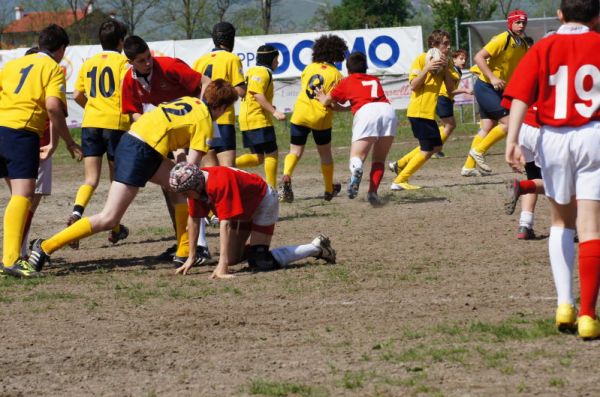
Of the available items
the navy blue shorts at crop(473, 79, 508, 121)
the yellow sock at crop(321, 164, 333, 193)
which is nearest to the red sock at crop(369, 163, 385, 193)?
the yellow sock at crop(321, 164, 333, 193)

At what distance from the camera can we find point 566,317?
18.4 ft

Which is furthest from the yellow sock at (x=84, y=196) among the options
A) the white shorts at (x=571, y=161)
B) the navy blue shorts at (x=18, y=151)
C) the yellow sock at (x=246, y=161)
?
the white shorts at (x=571, y=161)

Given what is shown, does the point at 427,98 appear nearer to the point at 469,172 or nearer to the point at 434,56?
the point at 434,56

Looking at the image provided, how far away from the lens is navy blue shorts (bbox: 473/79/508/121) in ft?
43.2

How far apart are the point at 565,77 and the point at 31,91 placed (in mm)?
4601

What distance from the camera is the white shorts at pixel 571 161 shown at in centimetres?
557

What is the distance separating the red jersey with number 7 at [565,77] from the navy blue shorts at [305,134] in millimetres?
7552

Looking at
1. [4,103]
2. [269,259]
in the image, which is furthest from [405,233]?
[4,103]

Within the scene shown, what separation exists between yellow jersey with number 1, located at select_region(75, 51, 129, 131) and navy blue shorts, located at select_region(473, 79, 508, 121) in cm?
507

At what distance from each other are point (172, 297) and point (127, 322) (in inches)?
31.5

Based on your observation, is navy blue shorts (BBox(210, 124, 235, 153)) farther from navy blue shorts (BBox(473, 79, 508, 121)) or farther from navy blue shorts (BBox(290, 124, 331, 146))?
navy blue shorts (BBox(473, 79, 508, 121))

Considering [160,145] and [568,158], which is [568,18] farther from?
[160,145]

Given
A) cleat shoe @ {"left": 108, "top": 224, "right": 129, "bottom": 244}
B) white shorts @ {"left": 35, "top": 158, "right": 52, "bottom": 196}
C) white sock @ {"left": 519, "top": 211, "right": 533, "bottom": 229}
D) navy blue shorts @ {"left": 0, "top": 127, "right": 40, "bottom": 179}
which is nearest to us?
navy blue shorts @ {"left": 0, "top": 127, "right": 40, "bottom": 179}

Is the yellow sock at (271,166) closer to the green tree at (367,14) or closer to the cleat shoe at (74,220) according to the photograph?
the cleat shoe at (74,220)
